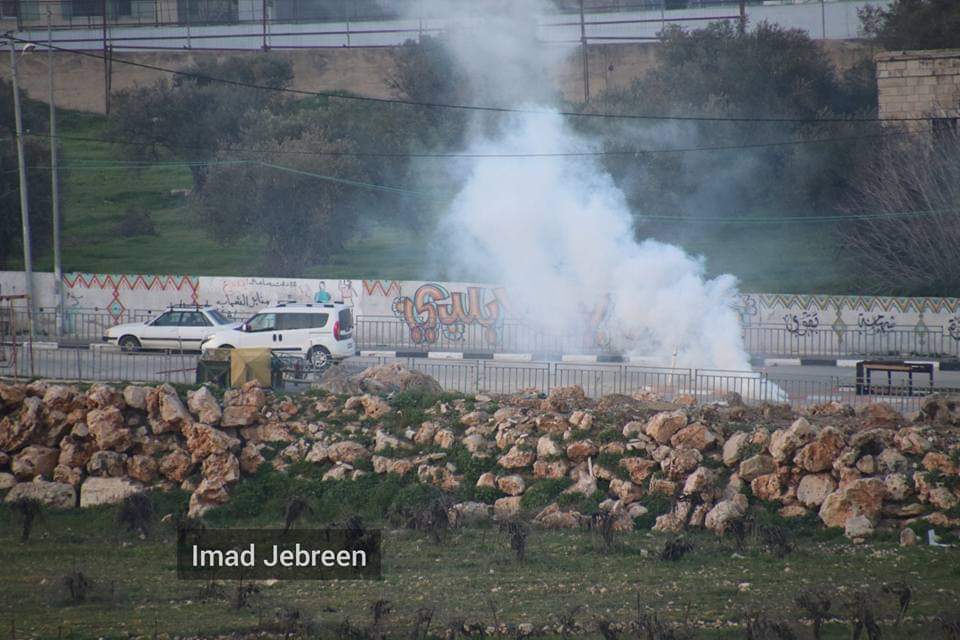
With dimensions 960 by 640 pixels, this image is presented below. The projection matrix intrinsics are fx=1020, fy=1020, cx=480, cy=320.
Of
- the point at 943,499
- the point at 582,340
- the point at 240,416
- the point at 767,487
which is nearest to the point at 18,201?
the point at 582,340

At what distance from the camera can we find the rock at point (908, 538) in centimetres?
1298

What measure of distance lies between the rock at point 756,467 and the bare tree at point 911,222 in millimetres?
20802

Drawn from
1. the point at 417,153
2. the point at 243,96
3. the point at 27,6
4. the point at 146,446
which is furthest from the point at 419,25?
the point at 146,446

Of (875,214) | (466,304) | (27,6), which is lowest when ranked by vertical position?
(466,304)

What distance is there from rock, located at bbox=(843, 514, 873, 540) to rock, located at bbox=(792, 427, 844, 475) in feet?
3.51

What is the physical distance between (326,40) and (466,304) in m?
31.1

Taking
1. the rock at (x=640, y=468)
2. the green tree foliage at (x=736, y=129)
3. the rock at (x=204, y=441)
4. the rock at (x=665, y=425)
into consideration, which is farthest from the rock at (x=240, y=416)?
the green tree foliage at (x=736, y=129)

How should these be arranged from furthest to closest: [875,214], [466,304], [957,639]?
[875,214]
[466,304]
[957,639]

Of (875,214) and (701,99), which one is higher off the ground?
(701,99)

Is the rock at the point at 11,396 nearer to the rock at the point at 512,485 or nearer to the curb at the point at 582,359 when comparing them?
the rock at the point at 512,485

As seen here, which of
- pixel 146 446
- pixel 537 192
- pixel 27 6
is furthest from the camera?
pixel 27 6

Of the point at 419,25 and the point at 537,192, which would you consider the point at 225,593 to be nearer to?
the point at 537,192

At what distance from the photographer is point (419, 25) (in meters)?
55.3

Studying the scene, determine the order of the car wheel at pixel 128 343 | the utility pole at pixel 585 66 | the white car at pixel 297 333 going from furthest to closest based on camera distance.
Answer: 1. the utility pole at pixel 585 66
2. the car wheel at pixel 128 343
3. the white car at pixel 297 333
